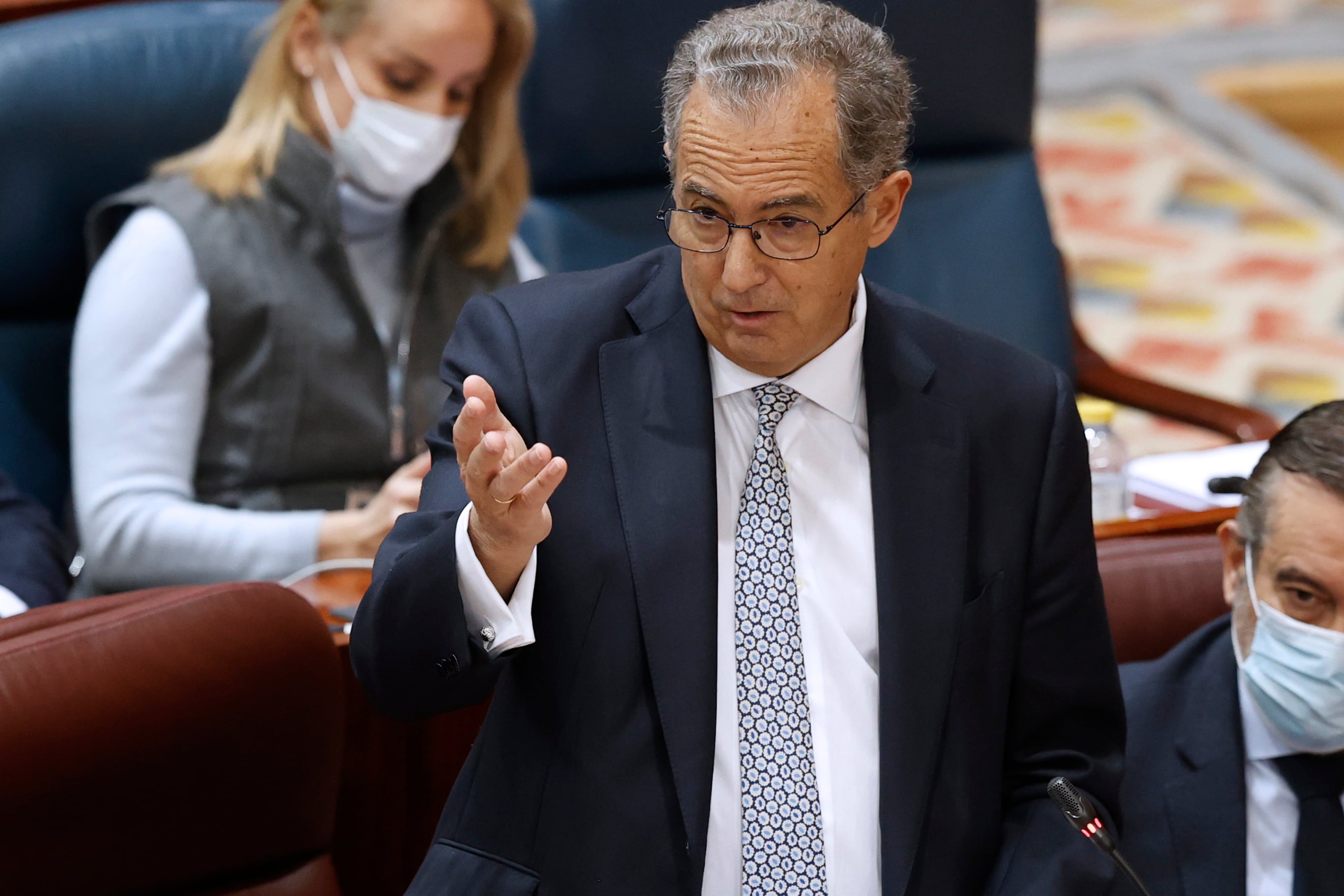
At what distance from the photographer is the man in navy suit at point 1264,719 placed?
1551mm

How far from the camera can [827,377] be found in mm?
1406

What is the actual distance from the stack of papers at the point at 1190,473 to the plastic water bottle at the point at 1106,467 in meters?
0.03

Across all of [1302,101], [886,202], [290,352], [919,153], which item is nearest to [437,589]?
[886,202]

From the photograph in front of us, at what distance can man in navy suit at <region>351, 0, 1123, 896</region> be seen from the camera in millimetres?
1286

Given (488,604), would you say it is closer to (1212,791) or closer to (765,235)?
(765,235)

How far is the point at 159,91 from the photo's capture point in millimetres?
2322

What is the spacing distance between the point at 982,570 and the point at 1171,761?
0.39m

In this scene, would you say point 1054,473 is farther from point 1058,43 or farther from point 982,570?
point 1058,43

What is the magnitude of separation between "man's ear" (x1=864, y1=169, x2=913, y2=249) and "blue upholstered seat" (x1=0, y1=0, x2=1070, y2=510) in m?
0.86

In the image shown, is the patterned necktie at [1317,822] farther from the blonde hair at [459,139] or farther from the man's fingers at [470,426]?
the blonde hair at [459,139]

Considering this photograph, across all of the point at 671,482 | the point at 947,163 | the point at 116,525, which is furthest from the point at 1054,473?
the point at 947,163

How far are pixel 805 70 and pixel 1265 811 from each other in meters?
0.88

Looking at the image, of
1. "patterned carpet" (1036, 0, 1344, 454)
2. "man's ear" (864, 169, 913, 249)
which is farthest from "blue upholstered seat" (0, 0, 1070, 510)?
"patterned carpet" (1036, 0, 1344, 454)

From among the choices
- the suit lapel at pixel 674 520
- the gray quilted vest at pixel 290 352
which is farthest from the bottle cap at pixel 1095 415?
the suit lapel at pixel 674 520
